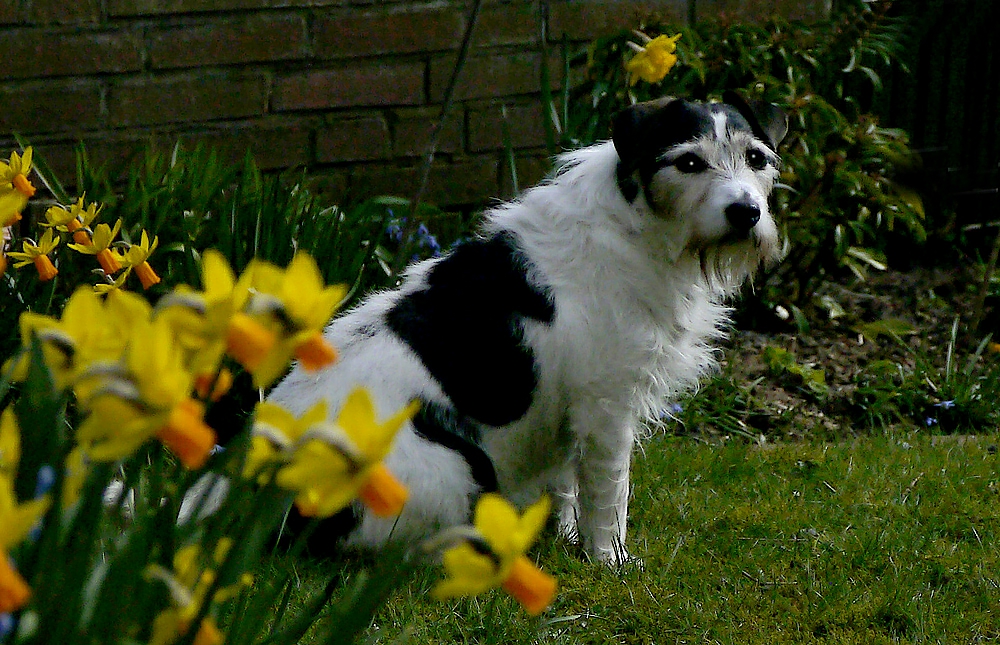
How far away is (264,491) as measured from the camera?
1.44 metres

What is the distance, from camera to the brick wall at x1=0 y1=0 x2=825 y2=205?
477 cm

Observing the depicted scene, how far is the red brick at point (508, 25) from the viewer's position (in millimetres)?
5398

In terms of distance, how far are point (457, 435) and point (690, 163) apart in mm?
979

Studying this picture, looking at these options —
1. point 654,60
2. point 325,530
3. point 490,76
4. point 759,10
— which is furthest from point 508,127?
point 325,530

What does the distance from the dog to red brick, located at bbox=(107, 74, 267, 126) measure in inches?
→ 81.1

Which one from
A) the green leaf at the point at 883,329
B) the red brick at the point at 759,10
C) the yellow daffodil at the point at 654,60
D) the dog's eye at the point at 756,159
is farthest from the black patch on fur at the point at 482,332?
the red brick at the point at 759,10

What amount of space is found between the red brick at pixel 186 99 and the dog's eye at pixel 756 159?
2.70 m

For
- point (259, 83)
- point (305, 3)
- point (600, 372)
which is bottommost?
point (600, 372)

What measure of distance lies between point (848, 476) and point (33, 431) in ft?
Answer: 10.4

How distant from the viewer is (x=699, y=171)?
3059 millimetres

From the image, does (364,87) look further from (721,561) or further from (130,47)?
(721,561)

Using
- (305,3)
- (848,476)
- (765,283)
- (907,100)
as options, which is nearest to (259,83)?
(305,3)

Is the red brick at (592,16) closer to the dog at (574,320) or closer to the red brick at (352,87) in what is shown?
the red brick at (352,87)

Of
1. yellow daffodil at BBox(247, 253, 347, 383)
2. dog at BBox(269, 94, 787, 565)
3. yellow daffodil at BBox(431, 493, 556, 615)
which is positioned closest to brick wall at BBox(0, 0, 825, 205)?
dog at BBox(269, 94, 787, 565)
